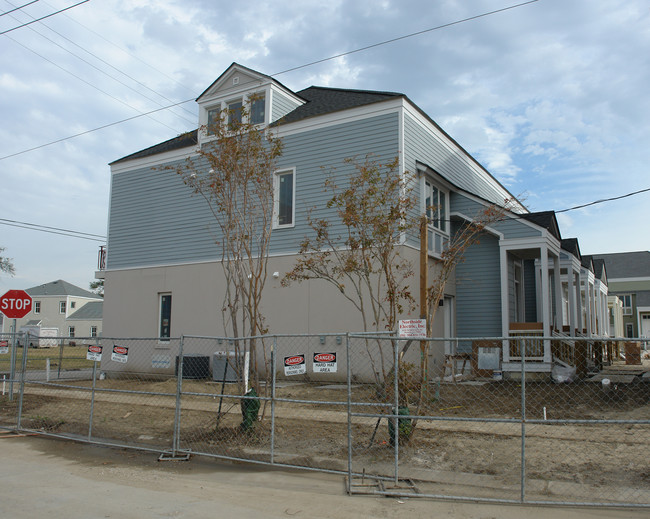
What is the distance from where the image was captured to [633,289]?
55031 mm

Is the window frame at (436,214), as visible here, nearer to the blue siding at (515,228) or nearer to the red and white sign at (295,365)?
the blue siding at (515,228)

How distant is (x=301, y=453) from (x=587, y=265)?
58.2 ft

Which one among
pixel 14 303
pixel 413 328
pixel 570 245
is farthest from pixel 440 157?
pixel 14 303

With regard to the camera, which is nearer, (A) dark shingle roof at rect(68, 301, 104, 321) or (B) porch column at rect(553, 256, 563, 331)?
(B) porch column at rect(553, 256, 563, 331)

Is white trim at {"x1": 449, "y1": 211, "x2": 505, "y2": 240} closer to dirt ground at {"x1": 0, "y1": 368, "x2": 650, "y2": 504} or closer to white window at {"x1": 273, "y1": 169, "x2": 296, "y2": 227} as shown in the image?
dirt ground at {"x1": 0, "y1": 368, "x2": 650, "y2": 504}

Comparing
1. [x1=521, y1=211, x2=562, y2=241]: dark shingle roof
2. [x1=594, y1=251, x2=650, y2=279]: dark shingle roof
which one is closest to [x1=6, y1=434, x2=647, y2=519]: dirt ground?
[x1=521, y1=211, x2=562, y2=241]: dark shingle roof

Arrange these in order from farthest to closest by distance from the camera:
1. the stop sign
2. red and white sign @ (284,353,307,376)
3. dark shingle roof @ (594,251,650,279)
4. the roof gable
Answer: dark shingle roof @ (594,251,650,279)
the roof gable
the stop sign
red and white sign @ (284,353,307,376)

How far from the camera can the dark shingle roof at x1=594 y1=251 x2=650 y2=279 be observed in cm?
5544

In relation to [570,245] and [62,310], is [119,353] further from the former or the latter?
[62,310]

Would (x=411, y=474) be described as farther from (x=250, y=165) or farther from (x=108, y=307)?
(x=108, y=307)

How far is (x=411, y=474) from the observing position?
263 inches

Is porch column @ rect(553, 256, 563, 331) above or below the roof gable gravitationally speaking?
below

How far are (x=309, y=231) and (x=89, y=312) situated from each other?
5637cm

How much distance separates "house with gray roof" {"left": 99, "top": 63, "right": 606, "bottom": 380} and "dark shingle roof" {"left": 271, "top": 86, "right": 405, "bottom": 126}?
6cm
